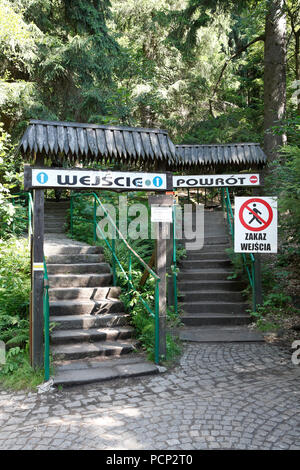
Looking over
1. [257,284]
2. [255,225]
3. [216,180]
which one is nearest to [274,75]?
[216,180]

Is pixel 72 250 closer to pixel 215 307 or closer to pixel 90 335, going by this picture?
pixel 90 335

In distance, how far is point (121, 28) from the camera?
1511cm

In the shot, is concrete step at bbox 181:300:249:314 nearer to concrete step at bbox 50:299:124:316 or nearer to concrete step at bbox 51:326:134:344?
concrete step at bbox 50:299:124:316

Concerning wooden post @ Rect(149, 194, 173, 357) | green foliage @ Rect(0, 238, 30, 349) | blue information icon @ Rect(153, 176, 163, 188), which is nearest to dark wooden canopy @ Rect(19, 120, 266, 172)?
blue information icon @ Rect(153, 176, 163, 188)

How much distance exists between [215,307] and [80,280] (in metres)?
2.64

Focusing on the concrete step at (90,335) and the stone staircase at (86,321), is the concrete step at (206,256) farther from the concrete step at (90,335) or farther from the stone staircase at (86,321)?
the concrete step at (90,335)

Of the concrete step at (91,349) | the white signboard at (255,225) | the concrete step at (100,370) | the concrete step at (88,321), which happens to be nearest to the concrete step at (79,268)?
the concrete step at (88,321)

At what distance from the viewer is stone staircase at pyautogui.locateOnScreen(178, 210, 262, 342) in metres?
6.66

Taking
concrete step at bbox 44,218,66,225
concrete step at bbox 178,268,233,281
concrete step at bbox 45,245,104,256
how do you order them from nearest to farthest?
concrete step at bbox 45,245,104,256
concrete step at bbox 178,268,233,281
concrete step at bbox 44,218,66,225

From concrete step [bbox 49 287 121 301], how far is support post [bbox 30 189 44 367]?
1246 mm

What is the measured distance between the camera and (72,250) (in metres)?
7.38
